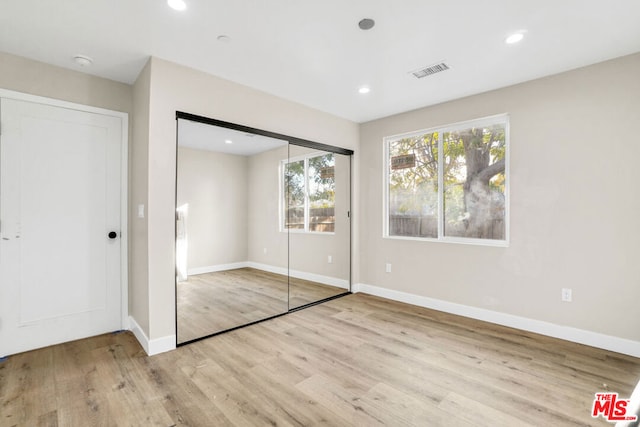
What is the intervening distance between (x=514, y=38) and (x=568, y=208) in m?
1.70

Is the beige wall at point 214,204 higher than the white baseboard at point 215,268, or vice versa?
the beige wall at point 214,204

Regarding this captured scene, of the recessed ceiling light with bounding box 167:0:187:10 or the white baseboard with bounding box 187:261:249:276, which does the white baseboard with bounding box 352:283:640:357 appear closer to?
the white baseboard with bounding box 187:261:249:276

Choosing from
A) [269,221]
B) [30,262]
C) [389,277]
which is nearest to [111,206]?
[30,262]

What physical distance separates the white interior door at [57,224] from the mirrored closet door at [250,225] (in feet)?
2.84

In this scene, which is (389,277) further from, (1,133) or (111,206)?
(1,133)

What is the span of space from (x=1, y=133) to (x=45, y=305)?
159 cm

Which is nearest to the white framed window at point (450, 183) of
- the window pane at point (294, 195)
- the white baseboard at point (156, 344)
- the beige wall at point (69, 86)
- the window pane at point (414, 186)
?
the window pane at point (414, 186)

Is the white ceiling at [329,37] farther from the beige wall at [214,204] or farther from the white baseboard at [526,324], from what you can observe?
the white baseboard at [526,324]

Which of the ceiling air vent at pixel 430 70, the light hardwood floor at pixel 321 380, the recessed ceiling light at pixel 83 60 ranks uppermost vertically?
the ceiling air vent at pixel 430 70

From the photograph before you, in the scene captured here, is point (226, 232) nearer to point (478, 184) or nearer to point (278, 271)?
point (278, 271)

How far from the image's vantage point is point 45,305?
280cm

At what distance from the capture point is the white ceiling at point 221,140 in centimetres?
292

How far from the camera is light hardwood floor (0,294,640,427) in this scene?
6.12 ft

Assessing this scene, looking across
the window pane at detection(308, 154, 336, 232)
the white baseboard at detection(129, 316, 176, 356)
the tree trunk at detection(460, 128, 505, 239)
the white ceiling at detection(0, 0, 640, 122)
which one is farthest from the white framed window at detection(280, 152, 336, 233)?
the tree trunk at detection(460, 128, 505, 239)
